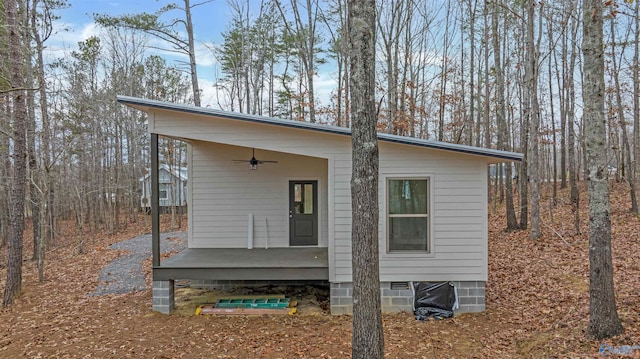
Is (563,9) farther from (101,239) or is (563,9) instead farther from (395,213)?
(101,239)

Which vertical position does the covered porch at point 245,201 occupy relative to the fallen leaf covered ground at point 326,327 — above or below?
above

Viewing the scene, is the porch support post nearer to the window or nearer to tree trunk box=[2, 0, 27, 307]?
tree trunk box=[2, 0, 27, 307]

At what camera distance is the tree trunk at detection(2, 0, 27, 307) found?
6430mm

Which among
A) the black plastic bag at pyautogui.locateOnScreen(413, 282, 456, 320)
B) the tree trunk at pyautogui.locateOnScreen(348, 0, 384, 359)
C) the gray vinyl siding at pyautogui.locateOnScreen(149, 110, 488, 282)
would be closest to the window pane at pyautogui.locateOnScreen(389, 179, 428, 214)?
the gray vinyl siding at pyautogui.locateOnScreen(149, 110, 488, 282)

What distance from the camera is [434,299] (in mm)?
5910

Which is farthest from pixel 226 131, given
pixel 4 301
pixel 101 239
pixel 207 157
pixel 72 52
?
pixel 72 52

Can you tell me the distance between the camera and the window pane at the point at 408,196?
610 centimetres

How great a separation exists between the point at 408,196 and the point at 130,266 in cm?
753

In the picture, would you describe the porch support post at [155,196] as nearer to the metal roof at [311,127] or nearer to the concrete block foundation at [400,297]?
the metal roof at [311,127]

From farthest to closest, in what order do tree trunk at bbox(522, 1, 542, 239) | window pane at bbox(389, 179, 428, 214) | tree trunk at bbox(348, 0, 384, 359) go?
1. tree trunk at bbox(522, 1, 542, 239)
2. window pane at bbox(389, 179, 428, 214)
3. tree trunk at bbox(348, 0, 384, 359)

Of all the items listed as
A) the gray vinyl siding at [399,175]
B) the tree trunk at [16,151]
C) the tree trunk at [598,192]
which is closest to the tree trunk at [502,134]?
the gray vinyl siding at [399,175]

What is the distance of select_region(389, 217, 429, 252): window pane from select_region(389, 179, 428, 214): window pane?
15cm

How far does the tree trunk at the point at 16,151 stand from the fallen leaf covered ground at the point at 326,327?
426 millimetres

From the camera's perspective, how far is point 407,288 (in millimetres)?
6090
